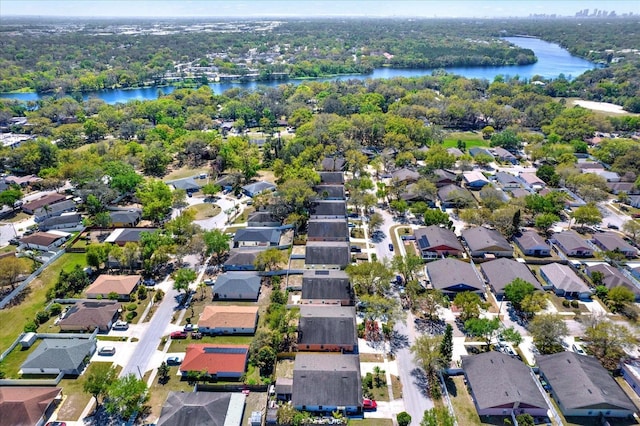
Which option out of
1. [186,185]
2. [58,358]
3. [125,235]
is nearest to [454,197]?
[186,185]

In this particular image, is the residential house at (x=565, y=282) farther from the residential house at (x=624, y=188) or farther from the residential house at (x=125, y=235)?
the residential house at (x=125, y=235)

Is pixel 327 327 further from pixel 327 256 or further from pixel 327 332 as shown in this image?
pixel 327 256

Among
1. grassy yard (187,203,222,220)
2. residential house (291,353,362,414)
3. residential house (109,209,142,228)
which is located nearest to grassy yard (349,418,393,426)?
residential house (291,353,362,414)

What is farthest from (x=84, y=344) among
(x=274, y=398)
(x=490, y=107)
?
(x=490, y=107)

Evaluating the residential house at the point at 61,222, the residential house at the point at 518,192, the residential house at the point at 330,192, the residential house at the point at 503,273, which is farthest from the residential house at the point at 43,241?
the residential house at the point at 518,192

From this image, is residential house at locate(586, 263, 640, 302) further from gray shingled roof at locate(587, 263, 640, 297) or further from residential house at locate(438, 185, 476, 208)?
residential house at locate(438, 185, 476, 208)

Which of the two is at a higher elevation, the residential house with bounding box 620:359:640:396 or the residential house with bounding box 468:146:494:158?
the residential house with bounding box 468:146:494:158
